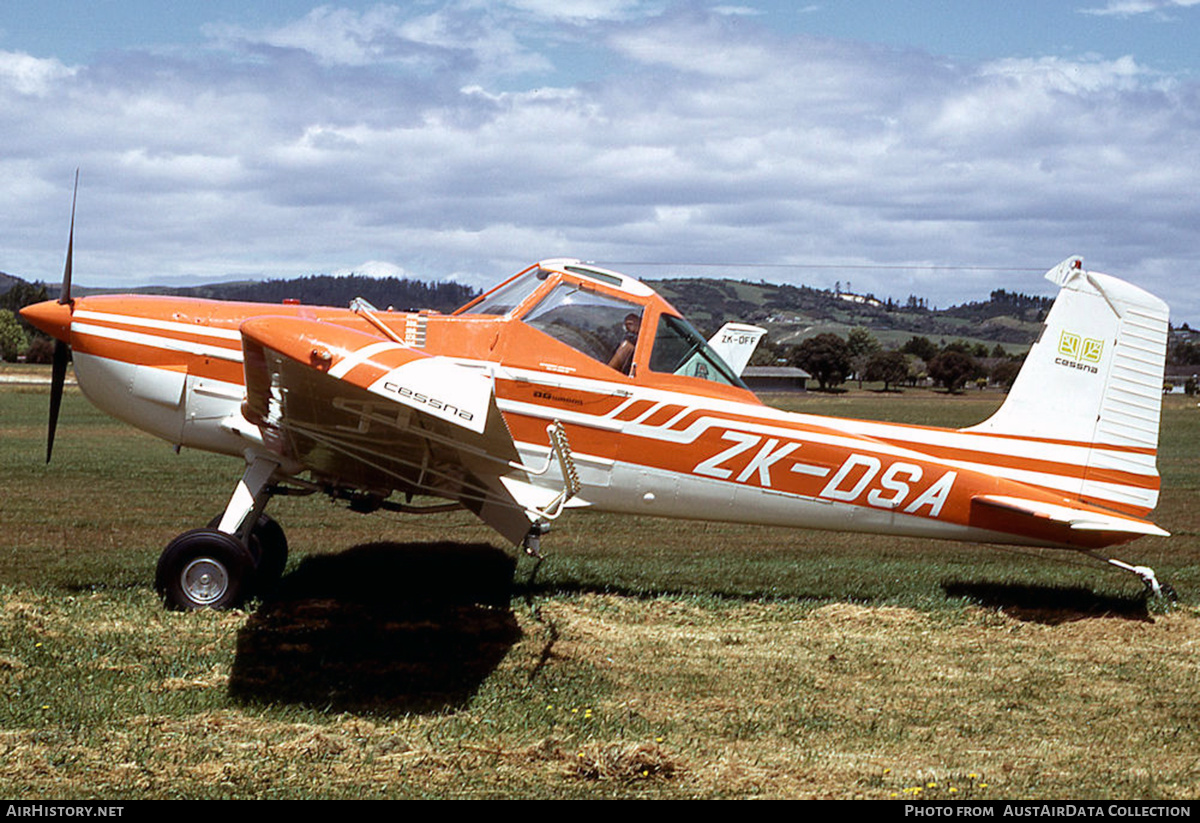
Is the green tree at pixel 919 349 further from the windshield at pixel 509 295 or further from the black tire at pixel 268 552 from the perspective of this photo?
the black tire at pixel 268 552

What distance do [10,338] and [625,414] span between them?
99.9 meters

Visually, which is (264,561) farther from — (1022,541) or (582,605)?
(1022,541)

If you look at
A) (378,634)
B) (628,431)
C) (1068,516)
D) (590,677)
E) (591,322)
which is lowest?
(378,634)

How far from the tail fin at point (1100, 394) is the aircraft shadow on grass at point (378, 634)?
14.2 feet

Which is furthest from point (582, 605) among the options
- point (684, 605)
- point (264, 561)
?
point (264, 561)

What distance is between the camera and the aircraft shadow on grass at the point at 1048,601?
8438mm

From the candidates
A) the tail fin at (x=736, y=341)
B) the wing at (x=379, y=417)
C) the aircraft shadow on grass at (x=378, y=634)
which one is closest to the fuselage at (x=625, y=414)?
the wing at (x=379, y=417)

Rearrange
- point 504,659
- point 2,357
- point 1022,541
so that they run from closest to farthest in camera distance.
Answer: point 504,659
point 1022,541
point 2,357

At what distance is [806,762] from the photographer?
17.4 feet

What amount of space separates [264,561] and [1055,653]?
6177 millimetres

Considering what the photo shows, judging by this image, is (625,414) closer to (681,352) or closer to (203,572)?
(681,352)

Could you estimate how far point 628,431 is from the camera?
7836 millimetres

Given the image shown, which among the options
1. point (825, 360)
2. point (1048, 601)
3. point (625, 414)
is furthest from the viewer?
point (825, 360)

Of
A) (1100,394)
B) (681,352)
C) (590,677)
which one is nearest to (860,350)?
(1100,394)
